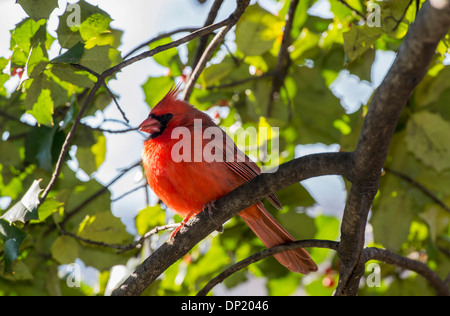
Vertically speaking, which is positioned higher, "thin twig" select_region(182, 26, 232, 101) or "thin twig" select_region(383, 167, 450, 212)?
"thin twig" select_region(182, 26, 232, 101)

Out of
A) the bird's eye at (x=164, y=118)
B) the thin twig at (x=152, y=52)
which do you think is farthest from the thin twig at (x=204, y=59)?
the thin twig at (x=152, y=52)

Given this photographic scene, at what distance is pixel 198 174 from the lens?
223 cm

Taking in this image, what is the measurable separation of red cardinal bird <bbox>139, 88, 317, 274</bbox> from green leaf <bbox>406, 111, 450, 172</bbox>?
754 mm

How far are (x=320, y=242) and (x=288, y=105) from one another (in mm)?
Answer: 1123

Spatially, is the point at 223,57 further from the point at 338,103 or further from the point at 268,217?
the point at 268,217

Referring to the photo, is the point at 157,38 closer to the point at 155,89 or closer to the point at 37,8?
the point at 37,8

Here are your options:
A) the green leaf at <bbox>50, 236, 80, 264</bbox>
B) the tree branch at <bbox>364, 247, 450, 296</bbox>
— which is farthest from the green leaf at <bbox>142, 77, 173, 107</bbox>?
the tree branch at <bbox>364, 247, 450, 296</bbox>

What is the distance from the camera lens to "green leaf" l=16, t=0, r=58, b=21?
5.79 ft

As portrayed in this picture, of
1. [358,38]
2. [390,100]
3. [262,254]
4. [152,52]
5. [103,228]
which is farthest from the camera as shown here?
[103,228]

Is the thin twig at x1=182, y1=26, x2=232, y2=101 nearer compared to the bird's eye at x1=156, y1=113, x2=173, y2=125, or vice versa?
the thin twig at x1=182, y1=26, x2=232, y2=101

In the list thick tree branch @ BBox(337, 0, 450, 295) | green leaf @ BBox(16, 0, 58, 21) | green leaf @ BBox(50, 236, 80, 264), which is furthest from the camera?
green leaf @ BBox(50, 236, 80, 264)

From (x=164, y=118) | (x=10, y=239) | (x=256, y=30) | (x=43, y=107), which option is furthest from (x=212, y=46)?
(x=10, y=239)

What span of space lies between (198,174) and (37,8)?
0.94 metres

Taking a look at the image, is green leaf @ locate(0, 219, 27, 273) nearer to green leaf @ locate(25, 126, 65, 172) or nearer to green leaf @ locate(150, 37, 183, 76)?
green leaf @ locate(25, 126, 65, 172)
